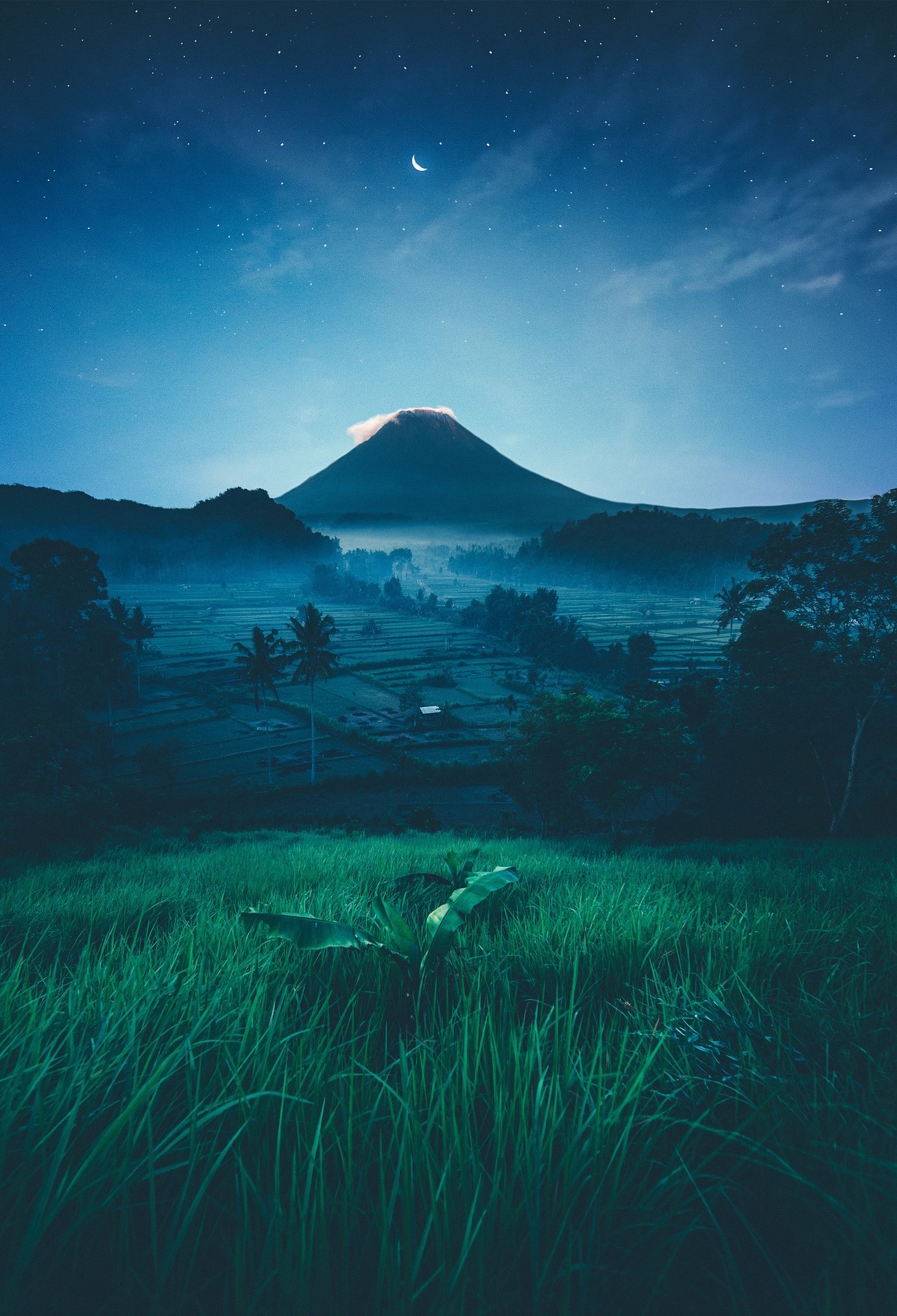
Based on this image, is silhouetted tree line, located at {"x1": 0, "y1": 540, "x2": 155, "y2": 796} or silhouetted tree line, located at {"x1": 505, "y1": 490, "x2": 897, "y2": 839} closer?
silhouetted tree line, located at {"x1": 505, "y1": 490, "x2": 897, "y2": 839}

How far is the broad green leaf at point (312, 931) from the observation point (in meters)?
1.92

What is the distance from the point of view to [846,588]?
1164 centimetres

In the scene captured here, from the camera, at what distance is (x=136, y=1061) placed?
3.84ft

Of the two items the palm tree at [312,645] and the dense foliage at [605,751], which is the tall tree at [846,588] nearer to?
the dense foliage at [605,751]

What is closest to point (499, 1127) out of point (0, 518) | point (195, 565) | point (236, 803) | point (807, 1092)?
point (807, 1092)

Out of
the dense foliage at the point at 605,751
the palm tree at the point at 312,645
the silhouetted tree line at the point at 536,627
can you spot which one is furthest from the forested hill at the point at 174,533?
the dense foliage at the point at 605,751

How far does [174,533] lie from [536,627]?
118831 millimetres

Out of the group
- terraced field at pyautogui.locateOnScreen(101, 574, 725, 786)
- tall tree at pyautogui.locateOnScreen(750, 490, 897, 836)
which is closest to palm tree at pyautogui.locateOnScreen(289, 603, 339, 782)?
terraced field at pyautogui.locateOnScreen(101, 574, 725, 786)

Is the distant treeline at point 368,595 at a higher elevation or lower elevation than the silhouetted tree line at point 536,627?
higher

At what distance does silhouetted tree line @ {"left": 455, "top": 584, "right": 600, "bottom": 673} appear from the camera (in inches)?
2343

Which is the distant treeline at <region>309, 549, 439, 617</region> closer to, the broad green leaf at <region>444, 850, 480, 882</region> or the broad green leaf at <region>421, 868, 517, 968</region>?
the broad green leaf at <region>444, 850, 480, 882</region>

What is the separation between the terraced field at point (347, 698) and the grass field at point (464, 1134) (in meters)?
24.4

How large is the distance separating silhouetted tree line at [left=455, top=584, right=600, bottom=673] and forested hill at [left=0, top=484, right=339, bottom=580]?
292 ft

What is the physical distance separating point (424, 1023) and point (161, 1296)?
1.02 m
